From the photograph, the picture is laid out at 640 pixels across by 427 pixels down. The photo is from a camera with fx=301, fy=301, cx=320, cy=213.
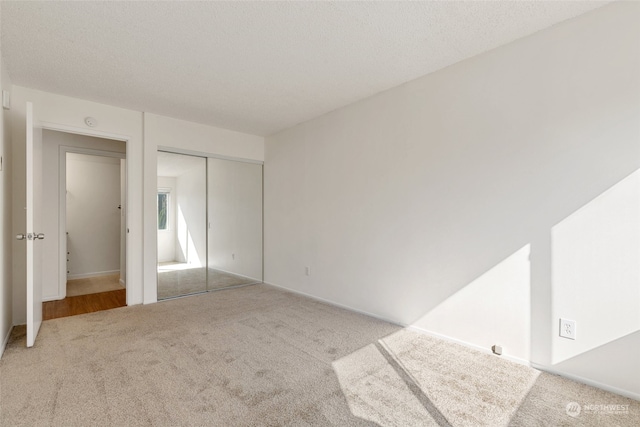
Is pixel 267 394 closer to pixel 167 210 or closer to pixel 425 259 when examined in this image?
pixel 425 259

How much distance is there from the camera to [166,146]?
4.05 m

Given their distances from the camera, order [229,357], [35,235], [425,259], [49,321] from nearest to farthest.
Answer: [229,357], [35,235], [425,259], [49,321]

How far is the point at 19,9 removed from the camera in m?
1.96

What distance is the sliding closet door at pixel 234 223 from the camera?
4590 mm

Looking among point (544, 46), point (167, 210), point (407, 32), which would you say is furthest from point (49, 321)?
point (544, 46)

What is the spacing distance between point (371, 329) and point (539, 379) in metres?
1.35

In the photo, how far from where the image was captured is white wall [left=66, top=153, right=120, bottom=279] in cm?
547

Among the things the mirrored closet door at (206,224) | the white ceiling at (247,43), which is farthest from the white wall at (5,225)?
the mirrored closet door at (206,224)

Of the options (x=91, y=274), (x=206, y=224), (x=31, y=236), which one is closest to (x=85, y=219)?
(x=91, y=274)

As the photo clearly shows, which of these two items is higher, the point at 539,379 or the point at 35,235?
the point at 35,235

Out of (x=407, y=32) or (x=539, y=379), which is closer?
(x=539, y=379)

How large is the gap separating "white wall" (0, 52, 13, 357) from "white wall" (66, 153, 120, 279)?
2828mm
